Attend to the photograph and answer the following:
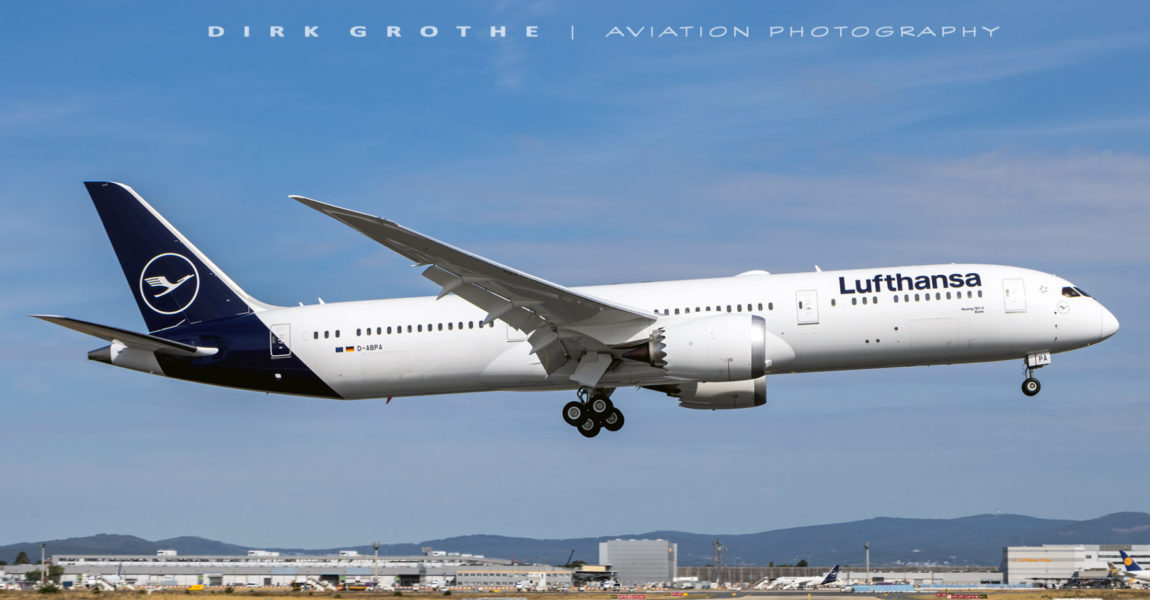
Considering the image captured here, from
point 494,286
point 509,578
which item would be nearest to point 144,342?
point 494,286

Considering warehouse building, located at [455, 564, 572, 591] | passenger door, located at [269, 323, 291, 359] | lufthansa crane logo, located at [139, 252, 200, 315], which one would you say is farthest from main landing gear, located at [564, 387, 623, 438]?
warehouse building, located at [455, 564, 572, 591]

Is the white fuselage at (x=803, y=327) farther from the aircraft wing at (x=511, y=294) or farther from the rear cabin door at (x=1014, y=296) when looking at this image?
the aircraft wing at (x=511, y=294)

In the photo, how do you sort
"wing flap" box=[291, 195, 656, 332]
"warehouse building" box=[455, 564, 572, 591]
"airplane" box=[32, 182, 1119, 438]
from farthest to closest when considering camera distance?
"warehouse building" box=[455, 564, 572, 591] → "airplane" box=[32, 182, 1119, 438] → "wing flap" box=[291, 195, 656, 332]

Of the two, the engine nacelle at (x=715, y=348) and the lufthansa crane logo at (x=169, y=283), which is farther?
the lufthansa crane logo at (x=169, y=283)

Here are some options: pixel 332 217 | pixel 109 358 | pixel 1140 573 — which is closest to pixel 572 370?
pixel 332 217

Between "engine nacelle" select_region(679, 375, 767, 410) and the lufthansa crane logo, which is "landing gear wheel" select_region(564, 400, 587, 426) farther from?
the lufthansa crane logo

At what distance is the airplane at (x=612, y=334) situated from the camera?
3102cm

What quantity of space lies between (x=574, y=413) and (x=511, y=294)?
5631mm

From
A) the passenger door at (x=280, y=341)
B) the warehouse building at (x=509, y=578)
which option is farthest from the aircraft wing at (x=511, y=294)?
the warehouse building at (x=509, y=578)

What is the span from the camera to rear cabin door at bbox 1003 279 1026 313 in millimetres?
32188

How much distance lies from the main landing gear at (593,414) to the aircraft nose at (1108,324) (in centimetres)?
1394

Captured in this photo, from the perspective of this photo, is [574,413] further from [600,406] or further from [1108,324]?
[1108,324]

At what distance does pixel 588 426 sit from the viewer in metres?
35.0

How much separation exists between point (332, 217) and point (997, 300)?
18202mm
